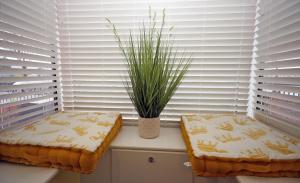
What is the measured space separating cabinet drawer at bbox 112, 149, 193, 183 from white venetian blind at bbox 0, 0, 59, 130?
641 millimetres

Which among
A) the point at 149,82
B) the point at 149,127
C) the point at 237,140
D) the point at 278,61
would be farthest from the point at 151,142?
the point at 278,61

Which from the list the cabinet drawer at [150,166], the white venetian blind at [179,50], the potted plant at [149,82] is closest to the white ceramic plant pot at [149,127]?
the potted plant at [149,82]

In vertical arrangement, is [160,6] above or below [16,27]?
above

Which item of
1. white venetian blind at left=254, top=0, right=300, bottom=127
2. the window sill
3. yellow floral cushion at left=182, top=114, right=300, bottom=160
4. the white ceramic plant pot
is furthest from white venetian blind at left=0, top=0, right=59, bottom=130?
white venetian blind at left=254, top=0, right=300, bottom=127

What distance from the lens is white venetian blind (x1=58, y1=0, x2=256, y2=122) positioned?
3.87ft

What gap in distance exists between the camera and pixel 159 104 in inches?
39.9

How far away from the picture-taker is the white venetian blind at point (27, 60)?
2.89ft

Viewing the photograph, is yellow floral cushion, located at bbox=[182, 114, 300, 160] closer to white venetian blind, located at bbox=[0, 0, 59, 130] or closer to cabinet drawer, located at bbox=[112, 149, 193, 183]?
cabinet drawer, located at bbox=[112, 149, 193, 183]

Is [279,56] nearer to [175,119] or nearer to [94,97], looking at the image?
[175,119]

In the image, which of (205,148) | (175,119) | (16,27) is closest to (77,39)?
(16,27)

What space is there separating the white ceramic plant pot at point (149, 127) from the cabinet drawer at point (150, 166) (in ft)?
0.39

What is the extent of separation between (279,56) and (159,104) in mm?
771

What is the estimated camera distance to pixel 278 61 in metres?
0.98

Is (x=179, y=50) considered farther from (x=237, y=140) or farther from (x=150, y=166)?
(x=150, y=166)
